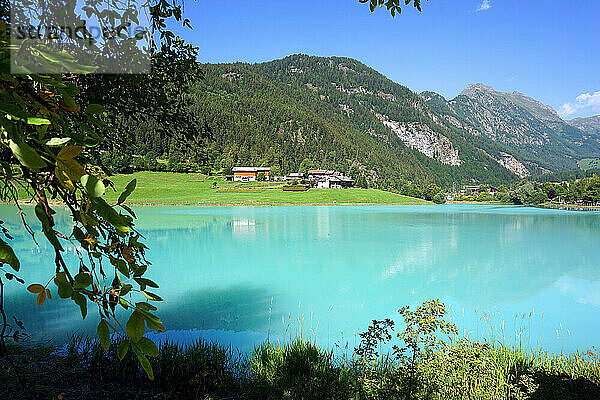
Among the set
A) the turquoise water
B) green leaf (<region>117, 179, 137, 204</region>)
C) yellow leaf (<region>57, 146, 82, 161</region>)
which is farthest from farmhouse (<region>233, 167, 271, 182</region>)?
yellow leaf (<region>57, 146, 82, 161</region>)

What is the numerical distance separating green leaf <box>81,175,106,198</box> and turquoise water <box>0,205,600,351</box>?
19.7ft

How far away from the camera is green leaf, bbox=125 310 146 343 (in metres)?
0.68

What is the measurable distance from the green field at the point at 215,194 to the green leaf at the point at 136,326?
6100 centimetres

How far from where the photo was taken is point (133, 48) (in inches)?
109

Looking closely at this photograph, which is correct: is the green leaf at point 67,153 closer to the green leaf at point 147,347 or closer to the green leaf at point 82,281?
the green leaf at point 82,281

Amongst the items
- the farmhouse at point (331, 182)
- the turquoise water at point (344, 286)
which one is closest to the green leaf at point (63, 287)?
the turquoise water at point (344, 286)

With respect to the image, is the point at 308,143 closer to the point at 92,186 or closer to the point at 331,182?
the point at 331,182

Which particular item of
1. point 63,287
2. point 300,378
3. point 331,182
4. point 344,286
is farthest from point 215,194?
point 63,287

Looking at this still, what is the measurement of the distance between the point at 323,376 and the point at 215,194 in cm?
6652

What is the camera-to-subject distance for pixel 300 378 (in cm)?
454

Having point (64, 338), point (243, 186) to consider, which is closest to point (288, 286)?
point (64, 338)

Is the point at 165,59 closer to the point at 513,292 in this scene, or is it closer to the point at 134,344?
the point at 134,344

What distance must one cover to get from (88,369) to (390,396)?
3.88 metres

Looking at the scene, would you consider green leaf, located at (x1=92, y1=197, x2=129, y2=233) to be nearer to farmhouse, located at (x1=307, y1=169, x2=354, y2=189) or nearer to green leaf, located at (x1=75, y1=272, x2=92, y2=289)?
green leaf, located at (x1=75, y1=272, x2=92, y2=289)
